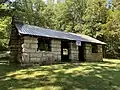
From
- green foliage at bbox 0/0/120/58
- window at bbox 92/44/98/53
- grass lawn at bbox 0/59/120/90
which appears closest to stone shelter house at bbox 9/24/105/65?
window at bbox 92/44/98/53

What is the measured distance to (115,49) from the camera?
36.2m

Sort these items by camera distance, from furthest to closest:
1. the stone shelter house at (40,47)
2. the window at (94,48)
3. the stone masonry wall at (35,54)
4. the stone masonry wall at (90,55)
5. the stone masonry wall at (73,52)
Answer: the window at (94,48), the stone masonry wall at (90,55), the stone masonry wall at (73,52), the stone shelter house at (40,47), the stone masonry wall at (35,54)

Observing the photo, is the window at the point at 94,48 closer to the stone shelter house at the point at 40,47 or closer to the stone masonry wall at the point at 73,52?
the stone shelter house at the point at 40,47

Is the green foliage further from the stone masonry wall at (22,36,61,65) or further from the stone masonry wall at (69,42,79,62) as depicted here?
the stone masonry wall at (22,36,61,65)

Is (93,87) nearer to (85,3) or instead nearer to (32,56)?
(32,56)

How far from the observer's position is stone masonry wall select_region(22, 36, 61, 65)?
16.2 metres

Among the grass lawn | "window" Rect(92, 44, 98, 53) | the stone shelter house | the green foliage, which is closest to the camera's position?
the grass lawn

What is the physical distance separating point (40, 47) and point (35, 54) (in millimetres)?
4303

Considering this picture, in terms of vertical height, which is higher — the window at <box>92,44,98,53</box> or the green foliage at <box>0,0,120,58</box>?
the green foliage at <box>0,0,120,58</box>

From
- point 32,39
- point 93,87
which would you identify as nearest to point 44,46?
point 32,39

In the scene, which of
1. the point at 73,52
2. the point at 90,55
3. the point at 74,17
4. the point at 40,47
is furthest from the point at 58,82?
the point at 74,17

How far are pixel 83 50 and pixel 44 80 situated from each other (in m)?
12.4

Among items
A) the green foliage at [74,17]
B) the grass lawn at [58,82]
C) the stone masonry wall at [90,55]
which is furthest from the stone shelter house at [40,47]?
the green foliage at [74,17]

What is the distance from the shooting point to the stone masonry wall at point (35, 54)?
16197 mm
